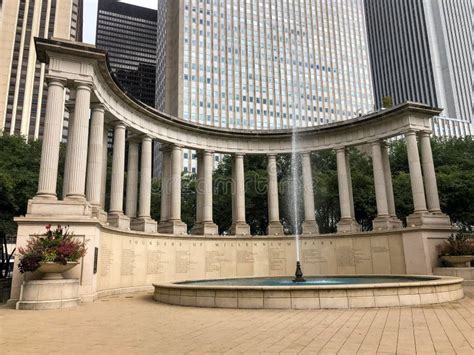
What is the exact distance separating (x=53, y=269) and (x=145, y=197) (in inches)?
607

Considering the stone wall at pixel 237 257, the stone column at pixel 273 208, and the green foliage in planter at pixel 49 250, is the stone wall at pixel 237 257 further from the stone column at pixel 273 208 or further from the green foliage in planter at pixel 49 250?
the green foliage in planter at pixel 49 250

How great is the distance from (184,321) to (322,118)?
525 feet

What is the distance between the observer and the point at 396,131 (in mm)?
37344

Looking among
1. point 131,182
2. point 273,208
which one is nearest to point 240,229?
point 273,208

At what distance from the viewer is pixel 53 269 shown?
2058cm

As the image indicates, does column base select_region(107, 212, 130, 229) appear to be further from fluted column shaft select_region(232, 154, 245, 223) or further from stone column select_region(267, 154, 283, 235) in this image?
stone column select_region(267, 154, 283, 235)

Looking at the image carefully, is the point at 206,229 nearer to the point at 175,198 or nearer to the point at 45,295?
the point at 175,198

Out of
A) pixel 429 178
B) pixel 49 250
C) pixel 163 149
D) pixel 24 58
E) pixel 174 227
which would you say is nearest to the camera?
pixel 49 250

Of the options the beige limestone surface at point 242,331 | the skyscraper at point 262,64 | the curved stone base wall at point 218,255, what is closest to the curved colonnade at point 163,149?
the curved stone base wall at point 218,255

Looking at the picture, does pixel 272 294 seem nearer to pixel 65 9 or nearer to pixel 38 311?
pixel 38 311

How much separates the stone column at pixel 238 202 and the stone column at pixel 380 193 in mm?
13849

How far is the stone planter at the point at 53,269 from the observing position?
2020cm

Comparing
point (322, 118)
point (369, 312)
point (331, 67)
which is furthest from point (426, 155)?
point (331, 67)

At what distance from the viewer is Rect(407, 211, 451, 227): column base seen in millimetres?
33122
